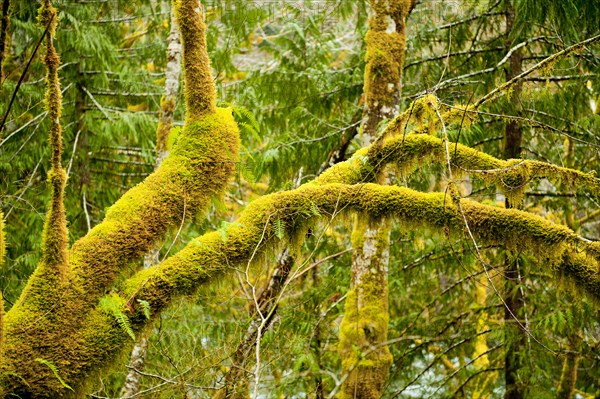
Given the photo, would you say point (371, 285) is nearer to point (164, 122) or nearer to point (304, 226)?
point (304, 226)

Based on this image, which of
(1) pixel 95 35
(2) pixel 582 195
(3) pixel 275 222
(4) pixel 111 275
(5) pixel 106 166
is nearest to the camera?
(4) pixel 111 275

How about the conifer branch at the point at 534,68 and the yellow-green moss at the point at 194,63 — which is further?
the yellow-green moss at the point at 194,63

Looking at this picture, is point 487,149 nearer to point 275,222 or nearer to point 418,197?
point 418,197

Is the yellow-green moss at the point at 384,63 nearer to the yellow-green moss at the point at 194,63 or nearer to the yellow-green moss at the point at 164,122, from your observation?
the yellow-green moss at the point at 194,63

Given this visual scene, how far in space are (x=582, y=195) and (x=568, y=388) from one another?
9.73 feet

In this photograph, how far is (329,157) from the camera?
670 centimetres

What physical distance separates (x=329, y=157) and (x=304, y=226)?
2922mm

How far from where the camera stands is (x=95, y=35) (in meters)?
8.77

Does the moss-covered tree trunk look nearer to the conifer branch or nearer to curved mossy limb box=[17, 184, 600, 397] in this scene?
curved mossy limb box=[17, 184, 600, 397]

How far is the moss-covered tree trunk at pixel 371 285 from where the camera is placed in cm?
491

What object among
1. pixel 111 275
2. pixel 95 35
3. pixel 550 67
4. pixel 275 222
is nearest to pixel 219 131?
pixel 275 222

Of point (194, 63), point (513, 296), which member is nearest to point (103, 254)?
point (194, 63)

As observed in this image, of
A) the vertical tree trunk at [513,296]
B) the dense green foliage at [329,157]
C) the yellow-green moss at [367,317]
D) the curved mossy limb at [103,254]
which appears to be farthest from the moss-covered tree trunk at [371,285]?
the vertical tree trunk at [513,296]

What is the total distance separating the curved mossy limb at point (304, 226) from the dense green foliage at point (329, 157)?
90 millimetres
